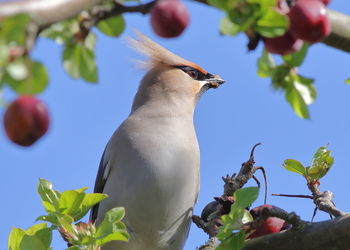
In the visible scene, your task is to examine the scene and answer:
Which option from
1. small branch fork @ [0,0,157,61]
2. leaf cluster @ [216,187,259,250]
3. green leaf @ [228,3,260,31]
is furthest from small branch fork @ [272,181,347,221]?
small branch fork @ [0,0,157,61]

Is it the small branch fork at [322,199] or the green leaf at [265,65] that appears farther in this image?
the small branch fork at [322,199]

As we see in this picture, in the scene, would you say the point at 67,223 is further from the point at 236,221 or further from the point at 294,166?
the point at 294,166

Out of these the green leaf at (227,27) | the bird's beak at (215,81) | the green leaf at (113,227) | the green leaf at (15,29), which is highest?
the green leaf at (15,29)

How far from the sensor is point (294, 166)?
297 centimetres

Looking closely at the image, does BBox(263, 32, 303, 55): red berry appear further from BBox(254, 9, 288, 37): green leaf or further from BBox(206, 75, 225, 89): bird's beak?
BBox(206, 75, 225, 89): bird's beak

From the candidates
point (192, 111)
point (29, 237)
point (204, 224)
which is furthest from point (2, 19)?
point (192, 111)

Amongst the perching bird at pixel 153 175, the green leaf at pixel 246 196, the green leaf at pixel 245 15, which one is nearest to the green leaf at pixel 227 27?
the green leaf at pixel 245 15

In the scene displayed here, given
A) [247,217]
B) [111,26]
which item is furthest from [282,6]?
[247,217]

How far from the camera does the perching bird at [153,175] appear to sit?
13.6 ft

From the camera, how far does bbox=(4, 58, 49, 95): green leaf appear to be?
1364 millimetres

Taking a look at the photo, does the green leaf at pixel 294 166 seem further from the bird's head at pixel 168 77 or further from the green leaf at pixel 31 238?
the bird's head at pixel 168 77

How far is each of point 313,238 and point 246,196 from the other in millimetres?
396

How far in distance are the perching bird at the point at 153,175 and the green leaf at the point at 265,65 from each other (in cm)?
235

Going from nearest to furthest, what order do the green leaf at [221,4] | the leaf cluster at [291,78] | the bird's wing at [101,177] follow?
1. the green leaf at [221,4]
2. the leaf cluster at [291,78]
3. the bird's wing at [101,177]
